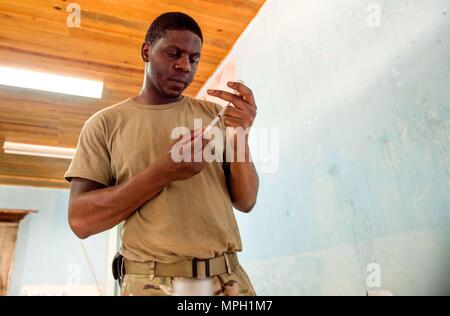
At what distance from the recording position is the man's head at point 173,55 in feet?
3.22

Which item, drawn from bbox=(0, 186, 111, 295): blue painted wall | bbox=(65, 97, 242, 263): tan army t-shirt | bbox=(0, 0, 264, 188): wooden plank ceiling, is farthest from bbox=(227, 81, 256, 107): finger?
bbox=(0, 186, 111, 295): blue painted wall

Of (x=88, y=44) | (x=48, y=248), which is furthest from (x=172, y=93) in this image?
(x=48, y=248)

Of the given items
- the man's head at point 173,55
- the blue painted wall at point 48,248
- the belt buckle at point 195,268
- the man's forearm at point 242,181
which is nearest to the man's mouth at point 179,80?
the man's head at point 173,55

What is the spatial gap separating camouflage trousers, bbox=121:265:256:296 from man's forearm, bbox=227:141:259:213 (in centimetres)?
19

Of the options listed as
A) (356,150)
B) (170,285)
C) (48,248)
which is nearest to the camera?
(170,285)

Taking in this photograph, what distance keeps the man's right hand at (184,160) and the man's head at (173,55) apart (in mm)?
248

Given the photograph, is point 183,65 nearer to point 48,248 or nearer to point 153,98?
point 153,98

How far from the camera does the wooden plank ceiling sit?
2.17m

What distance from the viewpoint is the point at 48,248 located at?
5.59 meters

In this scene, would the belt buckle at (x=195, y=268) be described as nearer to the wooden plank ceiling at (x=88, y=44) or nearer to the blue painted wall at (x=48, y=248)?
the wooden plank ceiling at (x=88, y=44)

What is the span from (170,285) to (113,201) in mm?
208

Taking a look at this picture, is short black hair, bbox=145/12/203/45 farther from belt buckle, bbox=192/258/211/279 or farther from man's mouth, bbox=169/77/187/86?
belt buckle, bbox=192/258/211/279
